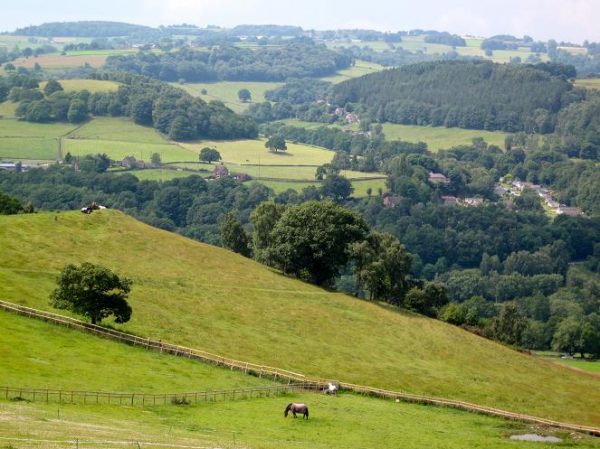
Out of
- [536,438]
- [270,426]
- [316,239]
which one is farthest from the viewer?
[316,239]

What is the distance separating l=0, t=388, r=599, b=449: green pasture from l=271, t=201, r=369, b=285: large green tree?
4156 centimetres

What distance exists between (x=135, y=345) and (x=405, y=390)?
22.3m

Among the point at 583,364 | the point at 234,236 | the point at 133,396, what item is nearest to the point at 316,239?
the point at 234,236

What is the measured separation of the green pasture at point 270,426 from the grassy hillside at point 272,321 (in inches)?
346

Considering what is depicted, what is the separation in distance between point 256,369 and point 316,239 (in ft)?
131

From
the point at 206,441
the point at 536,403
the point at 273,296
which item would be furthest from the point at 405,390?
the point at 206,441

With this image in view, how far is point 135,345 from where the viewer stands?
79.2 metres

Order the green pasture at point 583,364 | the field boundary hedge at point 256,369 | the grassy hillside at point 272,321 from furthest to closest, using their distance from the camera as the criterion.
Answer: the green pasture at point 583,364, the grassy hillside at point 272,321, the field boundary hedge at point 256,369

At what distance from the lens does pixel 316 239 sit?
117750 mm

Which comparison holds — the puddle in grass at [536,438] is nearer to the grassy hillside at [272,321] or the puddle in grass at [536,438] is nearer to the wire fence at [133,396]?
the grassy hillside at [272,321]

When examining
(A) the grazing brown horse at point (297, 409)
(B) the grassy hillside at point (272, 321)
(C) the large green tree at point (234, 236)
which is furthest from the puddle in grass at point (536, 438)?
(C) the large green tree at point (234, 236)

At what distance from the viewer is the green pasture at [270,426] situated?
4966 cm

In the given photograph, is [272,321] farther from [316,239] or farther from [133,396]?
[133,396]

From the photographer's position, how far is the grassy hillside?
84.8 meters
